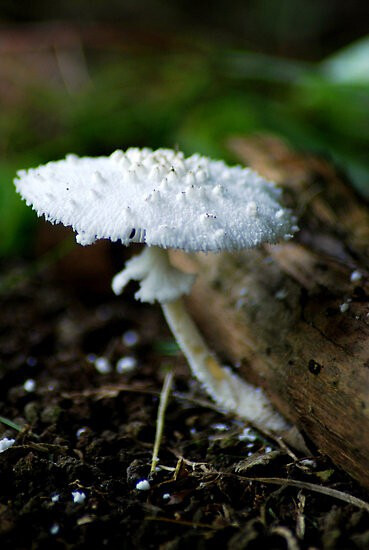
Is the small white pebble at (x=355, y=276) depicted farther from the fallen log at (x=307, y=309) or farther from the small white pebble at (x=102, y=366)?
the small white pebble at (x=102, y=366)

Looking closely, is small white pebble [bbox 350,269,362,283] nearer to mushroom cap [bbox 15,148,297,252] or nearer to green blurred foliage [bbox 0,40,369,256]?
mushroom cap [bbox 15,148,297,252]

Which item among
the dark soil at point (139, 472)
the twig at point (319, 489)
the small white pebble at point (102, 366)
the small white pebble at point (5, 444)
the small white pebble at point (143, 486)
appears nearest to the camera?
the dark soil at point (139, 472)

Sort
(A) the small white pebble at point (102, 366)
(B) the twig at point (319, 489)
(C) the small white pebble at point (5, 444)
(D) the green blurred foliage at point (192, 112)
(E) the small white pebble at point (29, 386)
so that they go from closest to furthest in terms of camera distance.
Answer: (B) the twig at point (319, 489), (C) the small white pebble at point (5, 444), (E) the small white pebble at point (29, 386), (A) the small white pebble at point (102, 366), (D) the green blurred foliage at point (192, 112)

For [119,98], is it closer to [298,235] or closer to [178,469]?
[298,235]

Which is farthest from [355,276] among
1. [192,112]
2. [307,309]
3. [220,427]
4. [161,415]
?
[192,112]

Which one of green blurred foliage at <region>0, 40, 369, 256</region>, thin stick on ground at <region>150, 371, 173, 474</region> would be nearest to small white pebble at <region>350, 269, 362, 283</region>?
thin stick on ground at <region>150, 371, 173, 474</region>

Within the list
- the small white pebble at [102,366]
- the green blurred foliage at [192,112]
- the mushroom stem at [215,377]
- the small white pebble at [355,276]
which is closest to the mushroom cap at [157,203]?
the small white pebble at [355,276]
